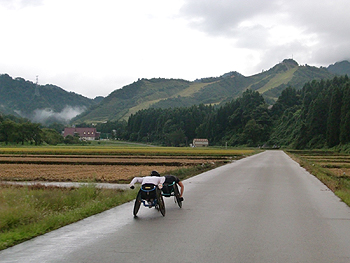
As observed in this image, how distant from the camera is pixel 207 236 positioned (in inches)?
278

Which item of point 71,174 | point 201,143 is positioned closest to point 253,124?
point 201,143

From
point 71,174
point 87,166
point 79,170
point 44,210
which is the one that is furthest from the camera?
point 87,166

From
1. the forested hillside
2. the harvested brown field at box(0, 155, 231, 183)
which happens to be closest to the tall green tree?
the forested hillside

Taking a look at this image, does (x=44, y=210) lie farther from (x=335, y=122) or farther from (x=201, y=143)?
(x=201, y=143)

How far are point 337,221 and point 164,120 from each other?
560 ft

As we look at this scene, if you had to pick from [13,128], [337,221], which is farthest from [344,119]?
[13,128]

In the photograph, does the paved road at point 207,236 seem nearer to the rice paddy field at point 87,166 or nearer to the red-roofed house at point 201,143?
the rice paddy field at point 87,166

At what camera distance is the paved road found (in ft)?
18.9

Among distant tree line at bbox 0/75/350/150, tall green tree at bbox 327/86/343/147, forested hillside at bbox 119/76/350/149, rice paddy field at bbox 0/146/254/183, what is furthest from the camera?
forested hillside at bbox 119/76/350/149

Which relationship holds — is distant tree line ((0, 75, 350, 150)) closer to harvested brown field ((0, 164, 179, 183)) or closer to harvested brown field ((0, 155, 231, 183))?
harvested brown field ((0, 155, 231, 183))

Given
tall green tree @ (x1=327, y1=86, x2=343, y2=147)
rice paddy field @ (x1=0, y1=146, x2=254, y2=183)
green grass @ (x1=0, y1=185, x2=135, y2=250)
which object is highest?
tall green tree @ (x1=327, y1=86, x2=343, y2=147)

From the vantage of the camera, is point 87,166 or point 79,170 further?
point 87,166

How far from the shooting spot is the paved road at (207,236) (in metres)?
5.77

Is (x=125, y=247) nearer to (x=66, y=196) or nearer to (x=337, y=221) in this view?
(x=337, y=221)
